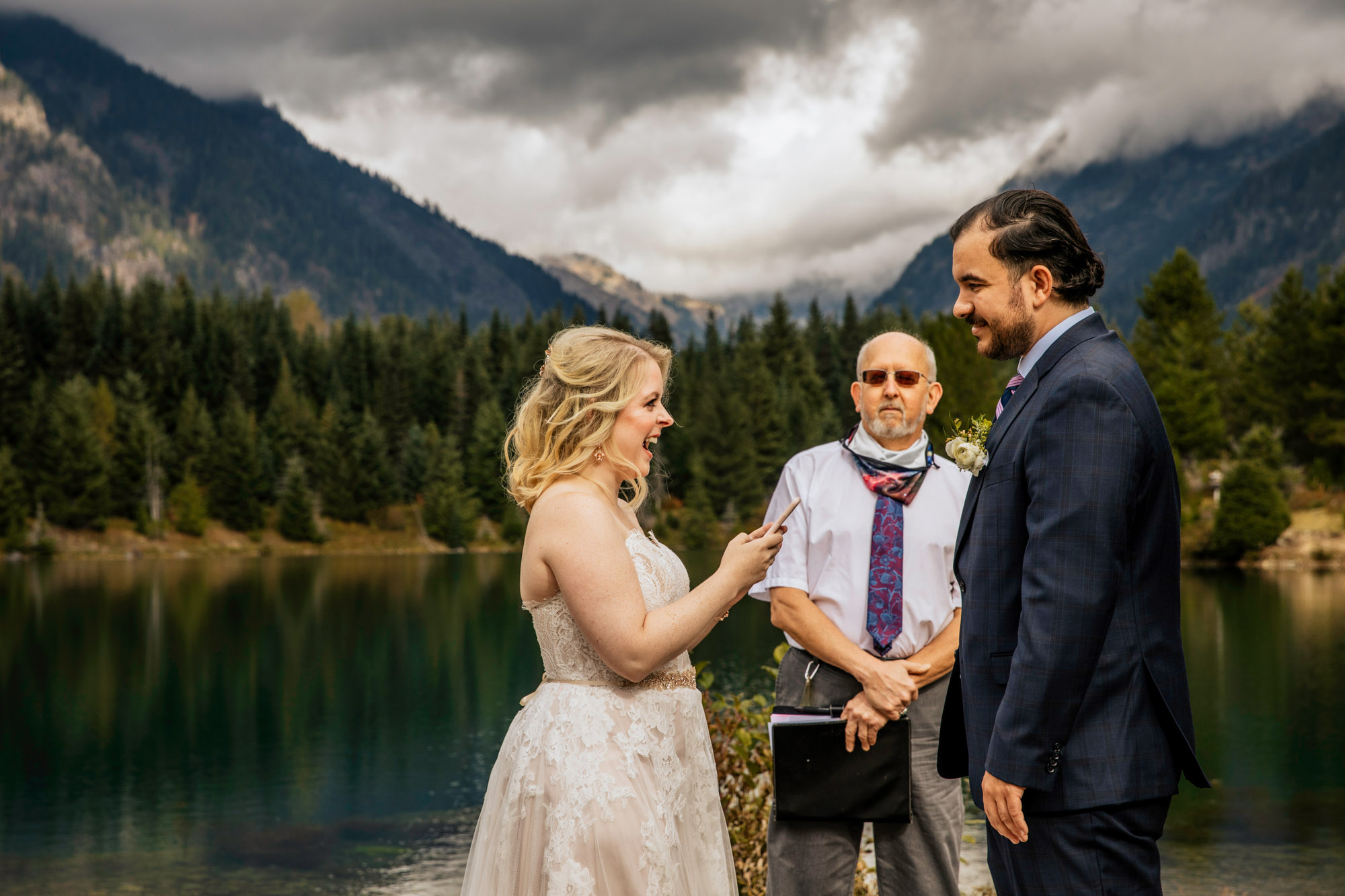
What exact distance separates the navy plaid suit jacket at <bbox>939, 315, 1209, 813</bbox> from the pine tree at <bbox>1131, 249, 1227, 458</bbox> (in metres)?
47.9

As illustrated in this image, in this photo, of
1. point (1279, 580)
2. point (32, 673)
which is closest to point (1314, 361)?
point (1279, 580)

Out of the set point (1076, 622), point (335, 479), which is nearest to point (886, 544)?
point (1076, 622)

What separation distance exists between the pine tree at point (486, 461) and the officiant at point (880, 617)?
63269mm

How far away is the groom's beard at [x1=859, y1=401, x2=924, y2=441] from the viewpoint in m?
3.98

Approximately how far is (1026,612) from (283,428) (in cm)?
7334

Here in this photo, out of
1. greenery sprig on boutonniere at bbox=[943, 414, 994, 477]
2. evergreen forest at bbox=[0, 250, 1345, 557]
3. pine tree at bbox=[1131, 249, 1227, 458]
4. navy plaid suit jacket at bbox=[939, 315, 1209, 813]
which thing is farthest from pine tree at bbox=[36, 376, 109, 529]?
navy plaid suit jacket at bbox=[939, 315, 1209, 813]

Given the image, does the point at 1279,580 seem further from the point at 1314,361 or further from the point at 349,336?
the point at 349,336

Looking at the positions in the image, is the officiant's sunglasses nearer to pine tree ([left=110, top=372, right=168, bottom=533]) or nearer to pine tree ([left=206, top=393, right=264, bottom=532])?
pine tree ([left=110, top=372, right=168, bottom=533])

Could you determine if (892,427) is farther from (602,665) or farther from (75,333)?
(75,333)

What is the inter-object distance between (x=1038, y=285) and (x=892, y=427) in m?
1.44

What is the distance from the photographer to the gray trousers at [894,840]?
3795 millimetres

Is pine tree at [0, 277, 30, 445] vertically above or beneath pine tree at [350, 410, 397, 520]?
above

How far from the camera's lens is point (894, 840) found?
384cm

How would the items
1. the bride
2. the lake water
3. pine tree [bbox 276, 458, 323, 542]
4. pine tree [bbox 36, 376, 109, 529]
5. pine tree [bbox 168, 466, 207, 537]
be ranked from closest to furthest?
the bride < the lake water < pine tree [bbox 36, 376, 109, 529] < pine tree [bbox 168, 466, 207, 537] < pine tree [bbox 276, 458, 323, 542]
